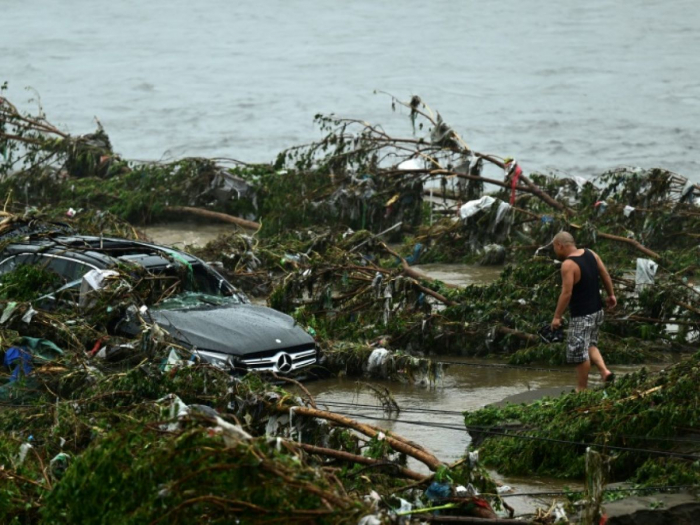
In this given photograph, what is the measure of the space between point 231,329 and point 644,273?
5.57m

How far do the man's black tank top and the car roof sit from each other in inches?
185

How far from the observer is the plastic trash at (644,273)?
49.1ft

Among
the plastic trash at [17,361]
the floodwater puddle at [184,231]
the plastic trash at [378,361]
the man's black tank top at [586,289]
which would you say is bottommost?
the floodwater puddle at [184,231]

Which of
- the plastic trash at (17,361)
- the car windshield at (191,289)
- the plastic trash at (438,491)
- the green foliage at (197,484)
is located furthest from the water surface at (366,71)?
the green foliage at (197,484)

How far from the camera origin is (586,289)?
12.0 meters

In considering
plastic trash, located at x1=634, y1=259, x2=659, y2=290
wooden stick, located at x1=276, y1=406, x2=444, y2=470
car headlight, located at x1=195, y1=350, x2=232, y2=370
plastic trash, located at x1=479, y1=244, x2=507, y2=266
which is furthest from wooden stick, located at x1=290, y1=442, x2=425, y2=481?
plastic trash, located at x1=479, y1=244, x2=507, y2=266

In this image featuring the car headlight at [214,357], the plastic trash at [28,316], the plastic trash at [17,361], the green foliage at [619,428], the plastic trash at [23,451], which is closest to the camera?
the plastic trash at [23,451]

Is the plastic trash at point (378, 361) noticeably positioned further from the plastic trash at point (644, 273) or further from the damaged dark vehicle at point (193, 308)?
the plastic trash at point (644, 273)

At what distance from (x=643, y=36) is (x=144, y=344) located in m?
45.8

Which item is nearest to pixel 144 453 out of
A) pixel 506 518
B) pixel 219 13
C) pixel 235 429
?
pixel 235 429

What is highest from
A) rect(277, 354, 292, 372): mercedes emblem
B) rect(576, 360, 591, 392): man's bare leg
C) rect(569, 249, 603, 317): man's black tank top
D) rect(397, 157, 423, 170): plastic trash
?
rect(569, 249, 603, 317): man's black tank top

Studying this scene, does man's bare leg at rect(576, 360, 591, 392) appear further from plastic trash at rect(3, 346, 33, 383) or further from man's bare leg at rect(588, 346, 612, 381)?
plastic trash at rect(3, 346, 33, 383)

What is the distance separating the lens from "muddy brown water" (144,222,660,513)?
1055 cm

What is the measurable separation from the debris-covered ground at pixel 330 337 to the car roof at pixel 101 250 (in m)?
0.39
